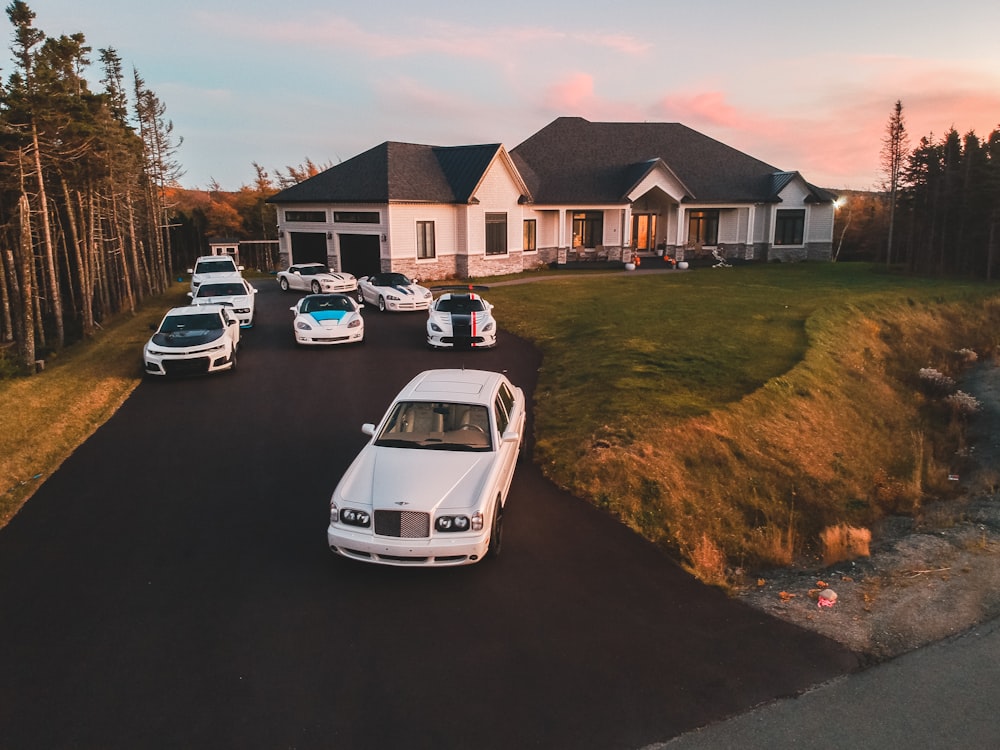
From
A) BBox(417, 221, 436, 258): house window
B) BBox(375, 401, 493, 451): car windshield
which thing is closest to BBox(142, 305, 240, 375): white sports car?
BBox(375, 401, 493, 451): car windshield

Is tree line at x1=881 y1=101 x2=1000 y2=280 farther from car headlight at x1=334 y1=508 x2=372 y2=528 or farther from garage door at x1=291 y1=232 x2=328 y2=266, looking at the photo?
car headlight at x1=334 y1=508 x2=372 y2=528

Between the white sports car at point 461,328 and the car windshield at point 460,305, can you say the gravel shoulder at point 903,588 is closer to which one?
the white sports car at point 461,328

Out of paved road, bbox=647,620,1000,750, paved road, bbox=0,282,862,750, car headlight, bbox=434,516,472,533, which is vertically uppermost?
car headlight, bbox=434,516,472,533

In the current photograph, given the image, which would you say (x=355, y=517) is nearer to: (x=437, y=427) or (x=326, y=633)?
(x=326, y=633)

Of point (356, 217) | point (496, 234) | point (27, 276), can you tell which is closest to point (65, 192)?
point (27, 276)

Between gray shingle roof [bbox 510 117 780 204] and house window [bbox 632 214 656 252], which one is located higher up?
gray shingle roof [bbox 510 117 780 204]

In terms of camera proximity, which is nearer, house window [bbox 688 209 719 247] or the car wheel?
the car wheel

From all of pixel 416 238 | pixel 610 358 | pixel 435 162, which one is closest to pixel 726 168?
pixel 435 162

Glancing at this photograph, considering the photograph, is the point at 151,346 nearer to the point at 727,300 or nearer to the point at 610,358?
the point at 610,358
